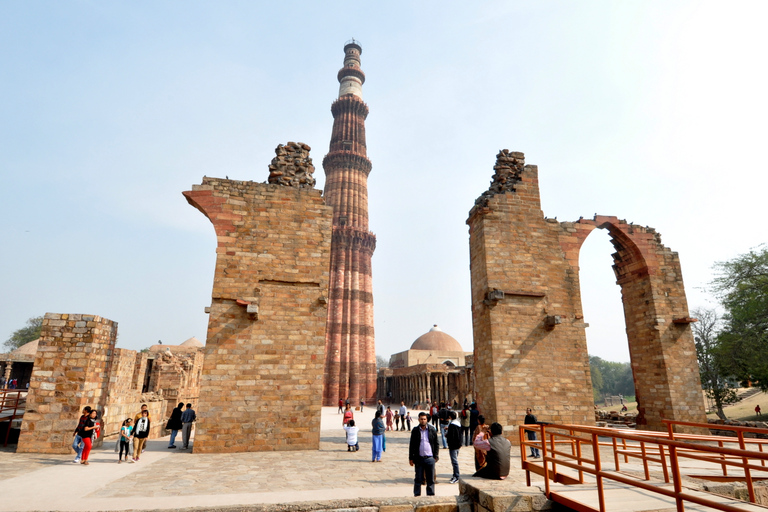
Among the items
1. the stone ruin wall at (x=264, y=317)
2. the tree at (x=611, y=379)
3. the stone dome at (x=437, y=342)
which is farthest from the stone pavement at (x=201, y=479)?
the tree at (x=611, y=379)

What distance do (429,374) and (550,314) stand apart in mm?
21072

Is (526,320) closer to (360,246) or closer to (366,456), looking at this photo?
(366,456)

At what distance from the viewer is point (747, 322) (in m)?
16.9

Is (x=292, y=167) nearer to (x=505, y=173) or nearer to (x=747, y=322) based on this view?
(x=505, y=173)

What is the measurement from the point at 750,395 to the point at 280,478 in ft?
119

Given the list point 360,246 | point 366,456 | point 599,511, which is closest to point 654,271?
point 366,456

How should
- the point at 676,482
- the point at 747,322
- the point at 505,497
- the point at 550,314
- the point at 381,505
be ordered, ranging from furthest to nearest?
the point at 747,322, the point at 550,314, the point at 381,505, the point at 505,497, the point at 676,482

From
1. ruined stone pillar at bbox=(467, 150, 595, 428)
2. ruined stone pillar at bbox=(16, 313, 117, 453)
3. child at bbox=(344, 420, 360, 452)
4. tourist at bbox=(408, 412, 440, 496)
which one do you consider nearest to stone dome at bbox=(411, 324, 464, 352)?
ruined stone pillar at bbox=(467, 150, 595, 428)

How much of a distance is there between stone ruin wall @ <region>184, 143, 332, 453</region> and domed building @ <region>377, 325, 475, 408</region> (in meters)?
12.1

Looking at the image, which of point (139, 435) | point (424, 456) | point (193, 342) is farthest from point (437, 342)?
point (424, 456)

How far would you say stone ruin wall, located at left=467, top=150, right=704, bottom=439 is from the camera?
35.3ft

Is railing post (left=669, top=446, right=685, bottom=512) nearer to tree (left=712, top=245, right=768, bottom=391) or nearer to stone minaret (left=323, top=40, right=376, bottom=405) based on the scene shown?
tree (left=712, top=245, right=768, bottom=391)

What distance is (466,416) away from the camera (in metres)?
10.6

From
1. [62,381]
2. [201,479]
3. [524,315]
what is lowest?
[201,479]
